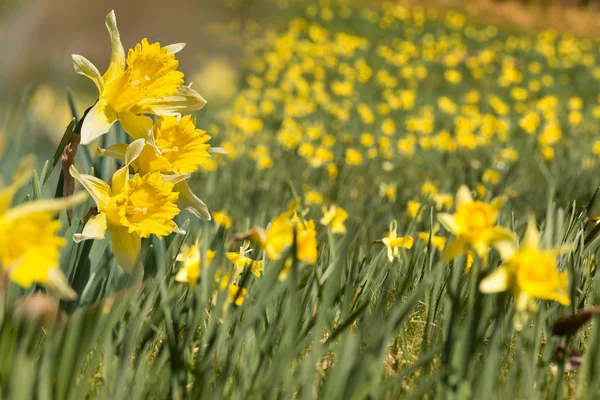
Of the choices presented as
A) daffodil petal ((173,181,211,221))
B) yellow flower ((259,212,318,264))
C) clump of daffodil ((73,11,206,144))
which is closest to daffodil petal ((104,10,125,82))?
clump of daffodil ((73,11,206,144))

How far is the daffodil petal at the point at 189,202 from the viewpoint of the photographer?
109 centimetres

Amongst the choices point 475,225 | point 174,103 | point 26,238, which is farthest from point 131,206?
point 475,225

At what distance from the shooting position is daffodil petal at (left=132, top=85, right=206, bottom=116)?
3.41ft

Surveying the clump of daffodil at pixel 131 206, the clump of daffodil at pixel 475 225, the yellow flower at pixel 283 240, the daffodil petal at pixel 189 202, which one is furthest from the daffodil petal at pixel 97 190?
the clump of daffodil at pixel 475 225

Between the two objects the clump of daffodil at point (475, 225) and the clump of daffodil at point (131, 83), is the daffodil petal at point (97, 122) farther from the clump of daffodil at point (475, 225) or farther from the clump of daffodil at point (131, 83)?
the clump of daffodil at point (475, 225)

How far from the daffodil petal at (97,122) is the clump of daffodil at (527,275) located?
0.60m

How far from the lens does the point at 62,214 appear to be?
1171 millimetres

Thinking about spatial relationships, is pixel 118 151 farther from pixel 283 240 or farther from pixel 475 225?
pixel 475 225

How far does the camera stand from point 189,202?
3.62 ft

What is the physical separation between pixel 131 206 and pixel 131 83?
19 centimetres

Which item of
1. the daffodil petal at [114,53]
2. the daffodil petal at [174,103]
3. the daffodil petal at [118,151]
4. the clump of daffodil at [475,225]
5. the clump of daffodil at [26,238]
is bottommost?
the clump of daffodil at [26,238]

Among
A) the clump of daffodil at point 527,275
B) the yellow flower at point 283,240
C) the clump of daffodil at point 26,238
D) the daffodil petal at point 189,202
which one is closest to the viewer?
the clump of daffodil at point 26,238

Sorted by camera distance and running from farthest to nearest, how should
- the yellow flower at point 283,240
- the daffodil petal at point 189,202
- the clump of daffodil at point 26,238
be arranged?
the daffodil petal at point 189,202
the yellow flower at point 283,240
the clump of daffodil at point 26,238

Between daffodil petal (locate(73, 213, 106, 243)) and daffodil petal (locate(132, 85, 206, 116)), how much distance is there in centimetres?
18
